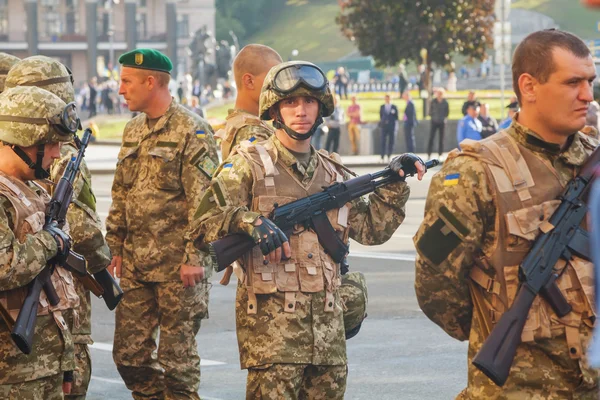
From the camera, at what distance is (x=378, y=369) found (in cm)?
908

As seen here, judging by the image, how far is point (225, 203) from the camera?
5828 mm

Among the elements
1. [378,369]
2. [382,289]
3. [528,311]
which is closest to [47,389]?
[528,311]

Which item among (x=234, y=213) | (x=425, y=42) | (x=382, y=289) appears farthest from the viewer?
(x=425, y=42)

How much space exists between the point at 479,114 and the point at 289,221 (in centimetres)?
2217

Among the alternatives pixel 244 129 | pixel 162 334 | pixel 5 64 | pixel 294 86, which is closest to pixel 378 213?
pixel 294 86

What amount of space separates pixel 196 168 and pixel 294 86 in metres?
1.63

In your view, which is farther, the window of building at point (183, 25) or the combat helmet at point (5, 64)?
the window of building at point (183, 25)

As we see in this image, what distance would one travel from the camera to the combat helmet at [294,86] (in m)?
5.95

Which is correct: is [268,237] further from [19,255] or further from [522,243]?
[522,243]

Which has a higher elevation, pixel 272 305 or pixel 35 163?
pixel 35 163

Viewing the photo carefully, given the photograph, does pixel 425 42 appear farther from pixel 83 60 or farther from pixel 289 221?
pixel 83 60

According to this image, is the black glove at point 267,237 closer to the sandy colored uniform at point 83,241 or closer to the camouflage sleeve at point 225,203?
the camouflage sleeve at point 225,203

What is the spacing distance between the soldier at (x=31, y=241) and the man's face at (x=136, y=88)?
2.13 meters

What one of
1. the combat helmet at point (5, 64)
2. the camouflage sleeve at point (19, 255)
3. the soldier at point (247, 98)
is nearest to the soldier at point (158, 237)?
the soldier at point (247, 98)
